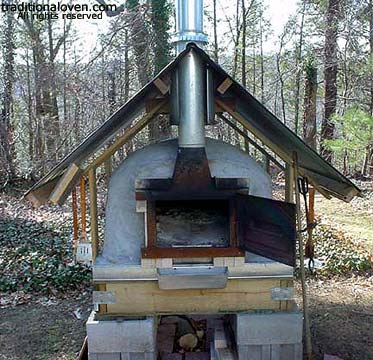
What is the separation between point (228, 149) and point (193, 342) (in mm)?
1591

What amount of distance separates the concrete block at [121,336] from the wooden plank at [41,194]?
94cm

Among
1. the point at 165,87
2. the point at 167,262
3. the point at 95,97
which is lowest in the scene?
the point at 167,262

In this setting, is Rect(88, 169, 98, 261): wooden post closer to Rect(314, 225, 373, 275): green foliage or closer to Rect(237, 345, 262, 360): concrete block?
Rect(237, 345, 262, 360): concrete block

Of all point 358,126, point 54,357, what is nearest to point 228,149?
point 54,357

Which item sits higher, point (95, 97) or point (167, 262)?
point (95, 97)

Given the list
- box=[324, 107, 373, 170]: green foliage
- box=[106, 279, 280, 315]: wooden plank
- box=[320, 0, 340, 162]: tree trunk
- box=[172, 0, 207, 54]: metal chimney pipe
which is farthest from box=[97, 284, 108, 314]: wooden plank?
box=[320, 0, 340, 162]: tree trunk

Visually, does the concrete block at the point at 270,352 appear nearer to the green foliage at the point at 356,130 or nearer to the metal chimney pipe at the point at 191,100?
the metal chimney pipe at the point at 191,100

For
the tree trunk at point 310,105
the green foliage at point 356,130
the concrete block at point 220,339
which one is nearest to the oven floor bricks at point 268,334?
the concrete block at point 220,339

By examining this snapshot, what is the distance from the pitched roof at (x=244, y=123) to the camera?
2854 millimetres

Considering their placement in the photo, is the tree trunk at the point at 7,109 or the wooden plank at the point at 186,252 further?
the tree trunk at the point at 7,109

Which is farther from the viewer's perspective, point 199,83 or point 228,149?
point 228,149

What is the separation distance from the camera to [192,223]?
3480 mm

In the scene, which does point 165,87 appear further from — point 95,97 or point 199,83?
point 95,97

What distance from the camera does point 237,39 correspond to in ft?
41.9
